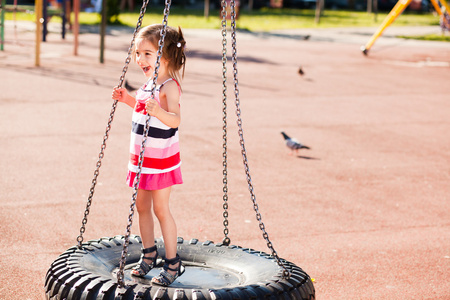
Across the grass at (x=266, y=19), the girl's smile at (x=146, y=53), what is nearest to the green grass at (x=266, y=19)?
the grass at (x=266, y=19)

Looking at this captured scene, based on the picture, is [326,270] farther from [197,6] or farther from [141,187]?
[197,6]

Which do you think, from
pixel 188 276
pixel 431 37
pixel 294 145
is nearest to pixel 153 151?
pixel 188 276

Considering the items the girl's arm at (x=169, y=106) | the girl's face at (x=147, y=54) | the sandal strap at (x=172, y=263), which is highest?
the girl's face at (x=147, y=54)

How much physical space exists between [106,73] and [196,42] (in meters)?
7.29

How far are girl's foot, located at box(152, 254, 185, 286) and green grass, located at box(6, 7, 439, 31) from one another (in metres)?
23.8

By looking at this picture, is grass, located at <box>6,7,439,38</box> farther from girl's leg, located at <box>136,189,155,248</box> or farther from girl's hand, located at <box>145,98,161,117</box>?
girl's hand, located at <box>145,98,161,117</box>

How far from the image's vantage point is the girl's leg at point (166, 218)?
3.89 meters

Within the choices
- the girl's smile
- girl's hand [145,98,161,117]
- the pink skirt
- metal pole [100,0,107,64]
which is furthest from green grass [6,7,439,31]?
girl's hand [145,98,161,117]

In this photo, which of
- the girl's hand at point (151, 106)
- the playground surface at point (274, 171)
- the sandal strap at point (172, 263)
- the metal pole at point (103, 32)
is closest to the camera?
the girl's hand at point (151, 106)

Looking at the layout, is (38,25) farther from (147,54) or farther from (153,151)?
(153,151)

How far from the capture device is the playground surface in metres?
5.32

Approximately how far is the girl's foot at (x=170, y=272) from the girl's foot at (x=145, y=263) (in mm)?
119

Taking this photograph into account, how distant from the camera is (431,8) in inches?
1697

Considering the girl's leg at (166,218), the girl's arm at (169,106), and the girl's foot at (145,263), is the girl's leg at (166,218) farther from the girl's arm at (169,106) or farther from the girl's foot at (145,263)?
the girl's arm at (169,106)
